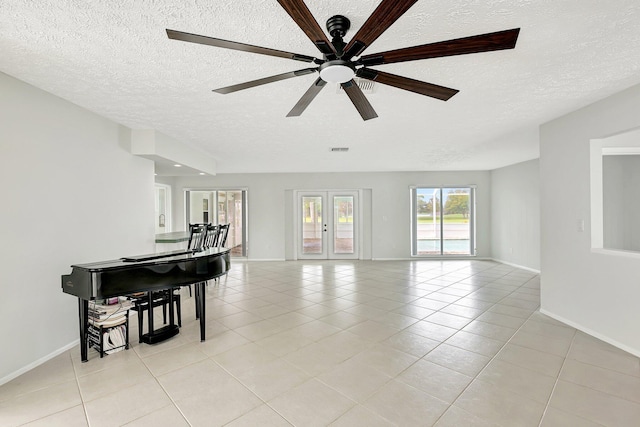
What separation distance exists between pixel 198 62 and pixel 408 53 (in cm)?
154

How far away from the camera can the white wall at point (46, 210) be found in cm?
243

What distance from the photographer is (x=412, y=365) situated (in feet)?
8.31

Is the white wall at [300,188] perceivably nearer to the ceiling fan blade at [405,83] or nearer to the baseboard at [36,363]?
the baseboard at [36,363]

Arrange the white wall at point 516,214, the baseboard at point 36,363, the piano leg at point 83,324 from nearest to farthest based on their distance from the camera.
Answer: the baseboard at point 36,363 < the piano leg at point 83,324 < the white wall at point 516,214

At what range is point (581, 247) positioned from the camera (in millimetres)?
3277

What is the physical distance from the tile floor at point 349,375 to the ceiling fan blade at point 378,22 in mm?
2197

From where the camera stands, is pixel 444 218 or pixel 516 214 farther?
pixel 444 218

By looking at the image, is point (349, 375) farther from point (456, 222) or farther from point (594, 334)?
point (456, 222)

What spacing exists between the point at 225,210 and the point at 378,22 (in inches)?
300

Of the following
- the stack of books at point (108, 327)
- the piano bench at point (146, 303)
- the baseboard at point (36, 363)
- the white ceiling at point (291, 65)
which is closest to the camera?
the white ceiling at point (291, 65)

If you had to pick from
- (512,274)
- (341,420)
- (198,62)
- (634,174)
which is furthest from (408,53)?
(512,274)

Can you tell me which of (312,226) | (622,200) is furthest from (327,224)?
(622,200)

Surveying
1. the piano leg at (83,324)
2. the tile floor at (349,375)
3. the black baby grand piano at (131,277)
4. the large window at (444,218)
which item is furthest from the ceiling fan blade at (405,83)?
the large window at (444,218)

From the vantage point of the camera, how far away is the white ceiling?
163cm
